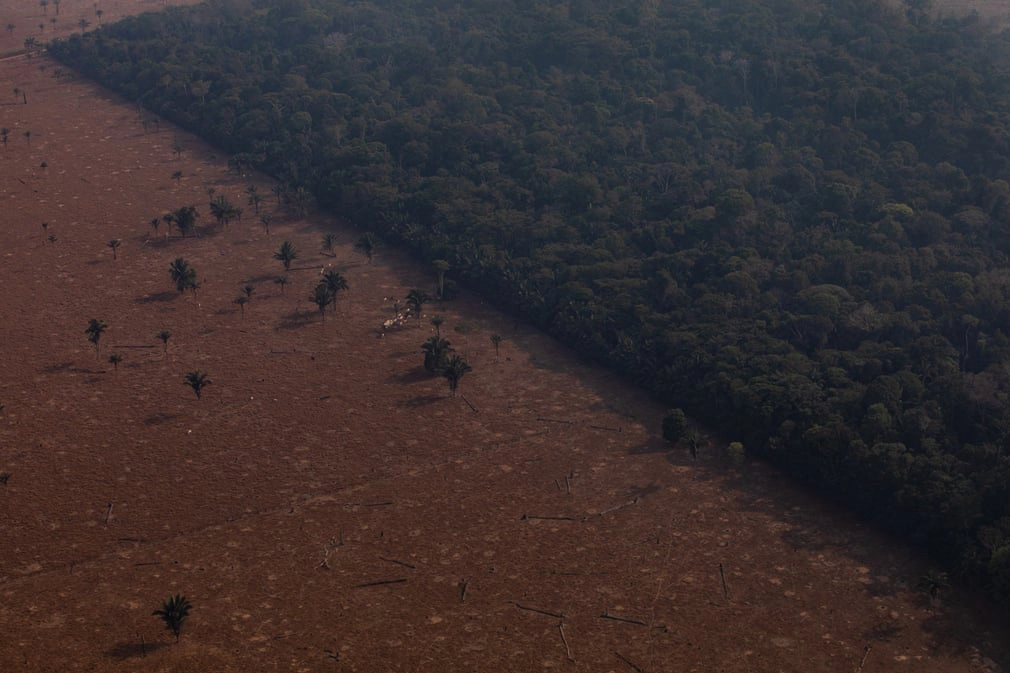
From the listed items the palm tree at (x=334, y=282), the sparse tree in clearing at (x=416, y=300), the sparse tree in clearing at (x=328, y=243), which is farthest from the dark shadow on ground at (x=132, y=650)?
the sparse tree in clearing at (x=328, y=243)

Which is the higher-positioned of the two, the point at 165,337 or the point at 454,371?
the point at 454,371

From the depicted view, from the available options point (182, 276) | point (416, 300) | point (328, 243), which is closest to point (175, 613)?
point (416, 300)

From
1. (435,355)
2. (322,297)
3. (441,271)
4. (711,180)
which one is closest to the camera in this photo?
(435,355)

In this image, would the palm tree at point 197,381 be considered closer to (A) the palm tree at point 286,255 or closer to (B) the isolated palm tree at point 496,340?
(A) the palm tree at point 286,255

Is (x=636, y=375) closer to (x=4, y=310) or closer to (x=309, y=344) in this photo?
(x=309, y=344)

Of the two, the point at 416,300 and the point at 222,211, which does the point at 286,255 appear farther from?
the point at 416,300

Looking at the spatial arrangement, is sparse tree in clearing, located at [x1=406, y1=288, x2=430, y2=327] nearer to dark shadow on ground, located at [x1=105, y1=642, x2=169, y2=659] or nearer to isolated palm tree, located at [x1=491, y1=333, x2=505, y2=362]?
isolated palm tree, located at [x1=491, y1=333, x2=505, y2=362]
